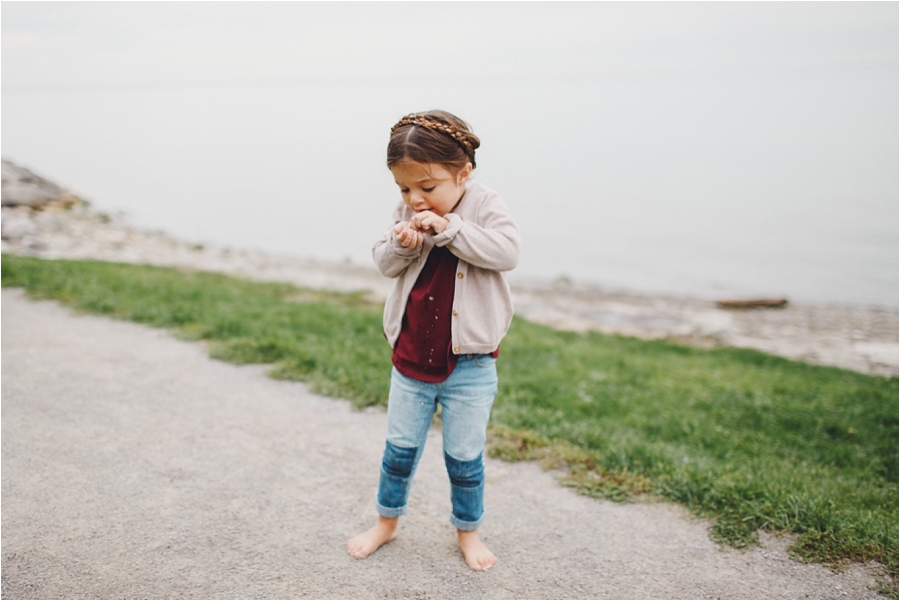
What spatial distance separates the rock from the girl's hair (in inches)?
655

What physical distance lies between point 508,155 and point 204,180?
20940mm

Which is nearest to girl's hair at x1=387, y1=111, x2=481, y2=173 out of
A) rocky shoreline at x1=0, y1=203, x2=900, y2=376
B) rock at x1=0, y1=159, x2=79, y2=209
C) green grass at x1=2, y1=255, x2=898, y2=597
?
green grass at x1=2, y1=255, x2=898, y2=597

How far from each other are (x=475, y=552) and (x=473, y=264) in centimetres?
125

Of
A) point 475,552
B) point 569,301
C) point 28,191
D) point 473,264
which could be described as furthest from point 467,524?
point 28,191

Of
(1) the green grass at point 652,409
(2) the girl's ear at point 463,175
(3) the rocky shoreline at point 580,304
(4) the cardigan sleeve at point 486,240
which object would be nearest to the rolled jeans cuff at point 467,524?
A: (1) the green grass at point 652,409

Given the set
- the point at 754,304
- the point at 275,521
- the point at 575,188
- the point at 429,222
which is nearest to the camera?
the point at 429,222

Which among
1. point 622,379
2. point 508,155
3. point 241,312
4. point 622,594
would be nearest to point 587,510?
point 622,594

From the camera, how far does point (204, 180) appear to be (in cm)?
3175

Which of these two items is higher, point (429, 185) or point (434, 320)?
point (429, 185)

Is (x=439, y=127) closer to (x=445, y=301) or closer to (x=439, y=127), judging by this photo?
(x=439, y=127)

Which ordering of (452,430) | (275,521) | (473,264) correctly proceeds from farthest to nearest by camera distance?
1. (275,521)
2. (452,430)
3. (473,264)

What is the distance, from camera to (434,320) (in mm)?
2666

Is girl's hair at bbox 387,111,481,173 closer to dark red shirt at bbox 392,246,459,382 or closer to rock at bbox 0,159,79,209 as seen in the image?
dark red shirt at bbox 392,246,459,382

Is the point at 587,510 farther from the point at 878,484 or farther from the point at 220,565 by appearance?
the point at 878,484
